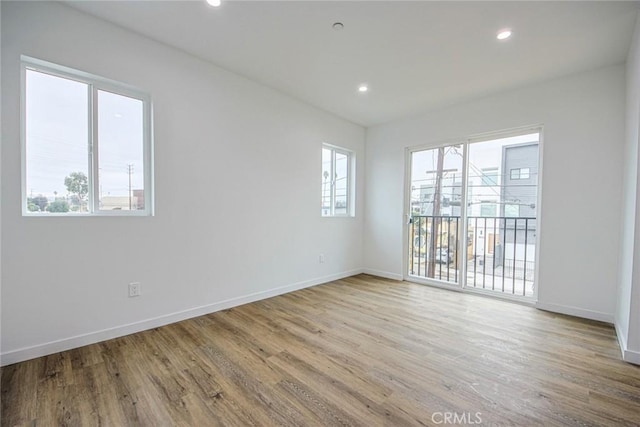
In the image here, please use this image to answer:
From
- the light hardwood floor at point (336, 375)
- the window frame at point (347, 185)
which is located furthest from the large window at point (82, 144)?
the window frame at point (347, 185)

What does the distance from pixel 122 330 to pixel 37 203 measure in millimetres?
1210

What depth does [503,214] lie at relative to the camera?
3.48 metres

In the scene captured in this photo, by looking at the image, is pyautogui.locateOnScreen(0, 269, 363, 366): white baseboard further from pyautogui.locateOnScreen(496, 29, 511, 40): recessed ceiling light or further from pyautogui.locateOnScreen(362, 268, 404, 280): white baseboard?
pyautogui.locateOnScreen(496, 29, 511, 40): recessed ceiling light

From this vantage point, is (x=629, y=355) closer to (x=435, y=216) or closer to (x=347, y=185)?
(x=435, y=216)

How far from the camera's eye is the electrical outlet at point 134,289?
7.66 feet

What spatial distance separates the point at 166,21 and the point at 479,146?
384cm

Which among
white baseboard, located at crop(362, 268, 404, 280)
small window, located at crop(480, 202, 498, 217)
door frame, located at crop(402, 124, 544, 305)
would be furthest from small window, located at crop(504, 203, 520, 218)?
white baseboard, located at crop(362, 268, 404, 280)

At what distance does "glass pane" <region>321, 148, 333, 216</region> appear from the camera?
13.8ft

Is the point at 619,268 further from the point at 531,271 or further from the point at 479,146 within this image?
the point at 479,146

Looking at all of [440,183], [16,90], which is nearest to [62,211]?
[16,90]

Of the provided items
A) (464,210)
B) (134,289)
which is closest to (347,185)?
(464,210)

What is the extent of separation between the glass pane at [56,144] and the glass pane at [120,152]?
0.11 meters

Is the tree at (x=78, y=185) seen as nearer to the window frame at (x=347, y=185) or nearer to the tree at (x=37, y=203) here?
the tree at (x=37, y=203)

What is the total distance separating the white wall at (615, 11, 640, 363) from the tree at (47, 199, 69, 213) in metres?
4.38
